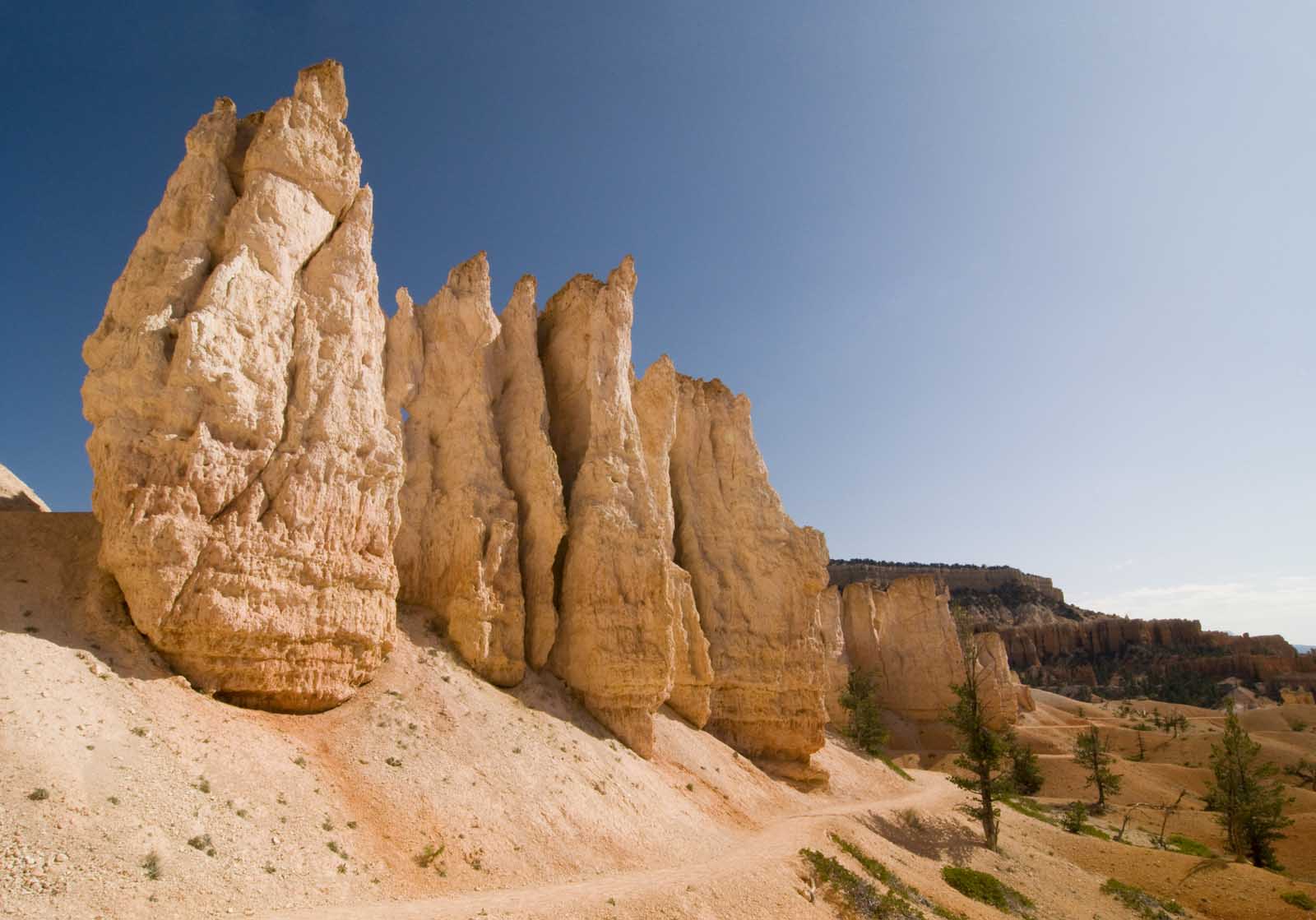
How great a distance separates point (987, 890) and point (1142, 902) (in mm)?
6730

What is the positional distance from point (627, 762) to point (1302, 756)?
198 ft

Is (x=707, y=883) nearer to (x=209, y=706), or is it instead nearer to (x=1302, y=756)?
(x=209, y=706)

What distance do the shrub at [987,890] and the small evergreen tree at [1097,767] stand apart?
21650 millimetres

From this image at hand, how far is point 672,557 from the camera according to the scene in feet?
113

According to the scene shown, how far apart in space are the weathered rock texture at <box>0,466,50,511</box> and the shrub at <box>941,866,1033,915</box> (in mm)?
30762

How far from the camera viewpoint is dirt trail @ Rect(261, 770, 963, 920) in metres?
11.9

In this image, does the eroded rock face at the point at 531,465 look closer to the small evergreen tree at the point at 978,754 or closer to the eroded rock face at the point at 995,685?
the small evergreen tree at the point at 978,754

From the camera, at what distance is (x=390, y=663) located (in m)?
19.8

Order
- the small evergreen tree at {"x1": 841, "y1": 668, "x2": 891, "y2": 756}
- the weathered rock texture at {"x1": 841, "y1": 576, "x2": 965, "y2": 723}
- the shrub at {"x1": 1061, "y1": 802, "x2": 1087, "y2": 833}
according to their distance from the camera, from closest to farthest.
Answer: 1. the shrub at {"x1": 1061, "y1": 802, "x2": 1087, "y2": 833}
2. the small evergreen tree at {"x1": 841, "y1": 668, "x2": 891, "y2": 756}
3. the weathered rock texture at {"x1": 841, "y1": 576, "x2": 965, "y2": 723}

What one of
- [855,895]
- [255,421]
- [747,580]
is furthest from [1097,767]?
[255,421]

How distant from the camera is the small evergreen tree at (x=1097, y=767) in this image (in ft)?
140

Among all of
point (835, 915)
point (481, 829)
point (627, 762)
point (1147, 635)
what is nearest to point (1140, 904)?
point (835, 915)

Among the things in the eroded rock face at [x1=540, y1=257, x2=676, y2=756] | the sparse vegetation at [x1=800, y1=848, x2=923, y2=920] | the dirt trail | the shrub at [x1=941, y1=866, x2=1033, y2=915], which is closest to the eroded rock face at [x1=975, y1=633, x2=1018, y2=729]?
the shrub at [x1=941, y1=866, x2=1033, y2=915]

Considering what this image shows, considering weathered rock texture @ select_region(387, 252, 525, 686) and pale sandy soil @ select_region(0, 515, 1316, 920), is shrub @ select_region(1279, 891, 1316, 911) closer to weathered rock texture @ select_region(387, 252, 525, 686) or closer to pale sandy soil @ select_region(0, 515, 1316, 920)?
pale sandy soil @ select_region(0, 515, 1316, 920)
